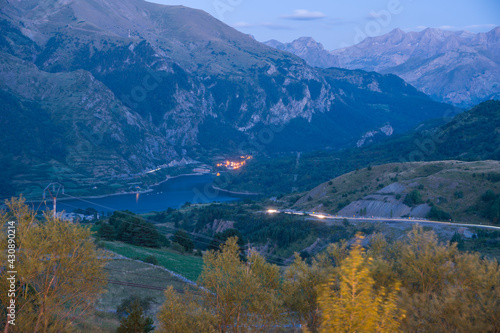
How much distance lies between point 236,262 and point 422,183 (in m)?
84.6

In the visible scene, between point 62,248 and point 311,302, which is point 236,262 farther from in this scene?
point 62,248

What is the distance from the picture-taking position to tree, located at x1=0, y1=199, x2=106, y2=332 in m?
21.6

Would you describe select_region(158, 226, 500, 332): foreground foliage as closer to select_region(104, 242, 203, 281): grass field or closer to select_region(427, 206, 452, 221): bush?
select_region(104, 242, 203, 281): grass field

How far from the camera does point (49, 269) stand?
23.0 m

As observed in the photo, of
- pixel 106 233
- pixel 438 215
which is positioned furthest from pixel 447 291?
pixel 438 215

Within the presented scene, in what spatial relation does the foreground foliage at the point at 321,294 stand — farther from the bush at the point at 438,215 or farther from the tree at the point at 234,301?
the bush at the point at 438,215

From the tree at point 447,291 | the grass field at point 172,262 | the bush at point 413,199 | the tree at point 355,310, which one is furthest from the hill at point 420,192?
the tree at point 355,310

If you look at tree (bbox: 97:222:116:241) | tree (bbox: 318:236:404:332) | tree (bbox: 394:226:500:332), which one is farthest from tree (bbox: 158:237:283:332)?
tree (bbox: 97:222:116:241)

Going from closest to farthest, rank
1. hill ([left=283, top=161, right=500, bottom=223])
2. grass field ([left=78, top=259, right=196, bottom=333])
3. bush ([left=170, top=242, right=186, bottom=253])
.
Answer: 1. grass field ([left=78, top=259, right=196, bottom=333])
2. bush ([left=170, top=242, right=186, bottom=253])
3. hill ([left=283, top=161, right=500, bottom=223])

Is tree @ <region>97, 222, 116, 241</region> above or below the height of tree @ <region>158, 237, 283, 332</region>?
below

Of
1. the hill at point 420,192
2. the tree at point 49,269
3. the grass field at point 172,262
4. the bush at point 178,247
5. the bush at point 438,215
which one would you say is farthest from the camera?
the hill at point 420,192

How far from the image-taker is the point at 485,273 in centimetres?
2594

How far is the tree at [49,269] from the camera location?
2164 centimetres

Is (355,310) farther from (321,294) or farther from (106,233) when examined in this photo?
(106,233)
